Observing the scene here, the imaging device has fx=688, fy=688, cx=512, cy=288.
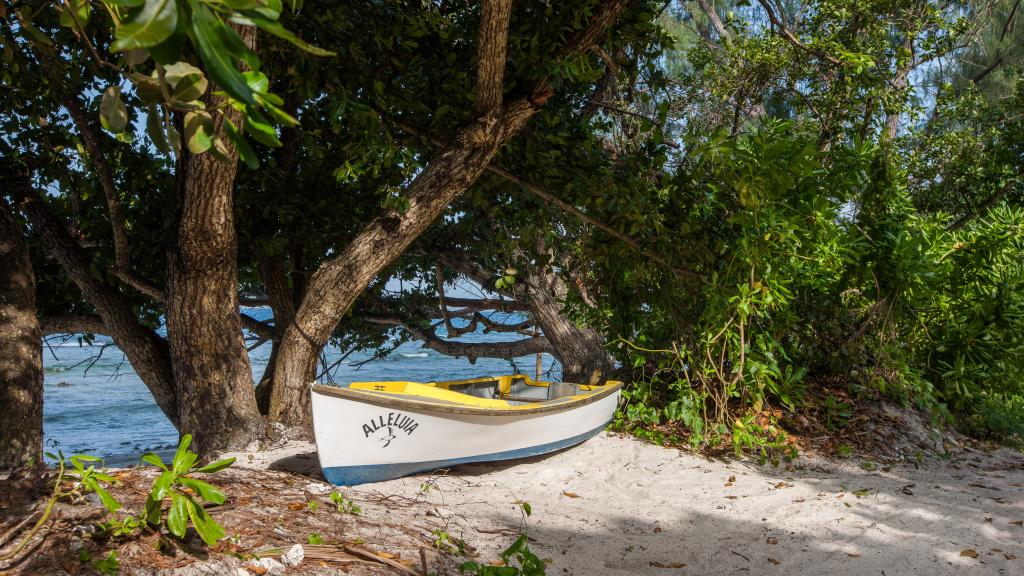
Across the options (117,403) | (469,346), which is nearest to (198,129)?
(469,346)

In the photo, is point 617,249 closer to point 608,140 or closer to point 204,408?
point 608,140

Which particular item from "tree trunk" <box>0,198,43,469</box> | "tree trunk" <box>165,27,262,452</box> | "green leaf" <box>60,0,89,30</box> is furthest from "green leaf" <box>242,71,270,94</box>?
"tree trunk" <box>0,198,43,469</box>

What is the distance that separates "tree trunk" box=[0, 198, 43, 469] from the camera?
461 cm

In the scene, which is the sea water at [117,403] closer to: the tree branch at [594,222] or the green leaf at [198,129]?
the tree branch at [594,222]

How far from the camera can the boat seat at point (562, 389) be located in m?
6.49

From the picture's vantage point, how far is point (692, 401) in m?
5.90

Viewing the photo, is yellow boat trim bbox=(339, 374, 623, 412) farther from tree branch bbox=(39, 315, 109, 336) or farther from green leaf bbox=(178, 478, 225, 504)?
tree branch bbox=(39, 315, 109, 336)

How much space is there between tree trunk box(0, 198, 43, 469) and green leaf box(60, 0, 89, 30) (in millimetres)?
3931

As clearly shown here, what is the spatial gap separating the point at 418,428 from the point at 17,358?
2.81 meters

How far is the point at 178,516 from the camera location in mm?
2383

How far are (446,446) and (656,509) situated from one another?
4.83 feet

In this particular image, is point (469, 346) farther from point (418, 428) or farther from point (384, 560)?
point (384, 560)

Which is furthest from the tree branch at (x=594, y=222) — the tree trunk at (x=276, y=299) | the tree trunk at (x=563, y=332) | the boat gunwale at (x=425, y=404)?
the tree trunk at (x=563, y=332)

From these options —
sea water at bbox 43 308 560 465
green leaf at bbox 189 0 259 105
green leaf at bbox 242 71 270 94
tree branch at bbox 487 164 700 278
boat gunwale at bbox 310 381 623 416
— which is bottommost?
sea water at bbox 43 308 560 465
